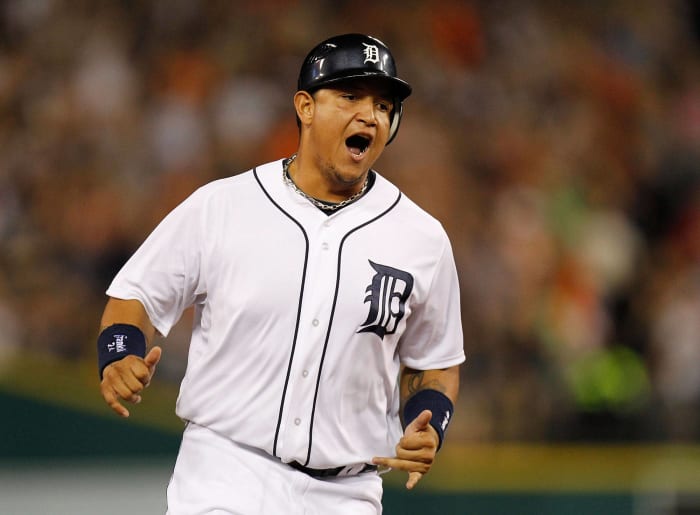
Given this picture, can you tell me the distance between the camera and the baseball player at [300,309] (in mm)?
3330

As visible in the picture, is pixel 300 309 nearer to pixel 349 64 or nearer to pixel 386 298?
pixel 386 298

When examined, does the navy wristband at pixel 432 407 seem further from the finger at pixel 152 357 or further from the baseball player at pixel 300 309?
the finger at pixel 152 357

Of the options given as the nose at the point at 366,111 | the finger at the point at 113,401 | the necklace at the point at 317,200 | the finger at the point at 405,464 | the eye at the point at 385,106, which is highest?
the eye at the point at 385,106

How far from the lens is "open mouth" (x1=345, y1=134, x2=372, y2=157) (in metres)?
3.43

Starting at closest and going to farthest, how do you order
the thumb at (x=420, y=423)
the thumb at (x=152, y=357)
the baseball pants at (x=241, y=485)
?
1. the thumb at (x=152, y=357)
2. the thumb at (x=420, y=423)
3. the baseball pants at (x=241, y=485)

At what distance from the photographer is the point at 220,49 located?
809 cm

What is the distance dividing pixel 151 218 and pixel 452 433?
6.55 feet

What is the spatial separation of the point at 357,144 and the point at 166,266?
61 cm

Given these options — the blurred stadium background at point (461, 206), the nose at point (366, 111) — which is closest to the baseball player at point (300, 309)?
the nose at point (366, 111)

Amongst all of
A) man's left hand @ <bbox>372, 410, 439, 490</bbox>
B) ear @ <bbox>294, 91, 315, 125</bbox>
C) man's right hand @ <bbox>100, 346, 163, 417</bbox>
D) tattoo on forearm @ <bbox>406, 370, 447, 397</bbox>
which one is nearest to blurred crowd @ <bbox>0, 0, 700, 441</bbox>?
tattoo on forearm @ <bbox>406, 370, 447, 397</bbox>

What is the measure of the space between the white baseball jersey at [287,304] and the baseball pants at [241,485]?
5 cm

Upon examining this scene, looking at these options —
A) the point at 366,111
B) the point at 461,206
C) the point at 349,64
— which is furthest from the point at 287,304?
the point at 461,206

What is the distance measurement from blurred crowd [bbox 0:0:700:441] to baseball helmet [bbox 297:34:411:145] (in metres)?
3.08

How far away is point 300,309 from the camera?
11.0 feet
